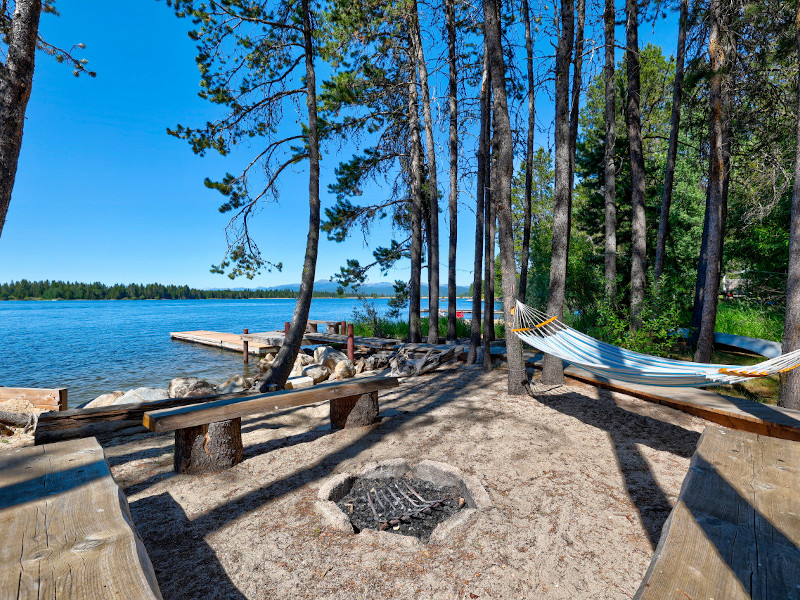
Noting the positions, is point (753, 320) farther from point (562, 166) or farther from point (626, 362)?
point (626, 362)

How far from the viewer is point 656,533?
6.40ft

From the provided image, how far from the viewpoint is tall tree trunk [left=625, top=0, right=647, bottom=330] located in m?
6.18

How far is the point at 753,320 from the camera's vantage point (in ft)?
28.2

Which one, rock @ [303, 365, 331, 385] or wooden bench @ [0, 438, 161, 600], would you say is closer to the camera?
wooden bench @ [0, 438, 161, 600]

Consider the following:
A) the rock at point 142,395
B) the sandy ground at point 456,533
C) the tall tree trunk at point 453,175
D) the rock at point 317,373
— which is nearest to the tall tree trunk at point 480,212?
the tall tree trunk at point 453,175

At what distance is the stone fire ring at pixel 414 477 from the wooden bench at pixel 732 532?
1193 mm

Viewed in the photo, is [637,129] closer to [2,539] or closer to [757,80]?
[757,80]

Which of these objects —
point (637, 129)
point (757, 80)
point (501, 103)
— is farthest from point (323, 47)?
point (757, 80)

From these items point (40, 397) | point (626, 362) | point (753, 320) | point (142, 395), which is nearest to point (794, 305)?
point (626, 362)

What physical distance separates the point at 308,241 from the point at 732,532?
5070 mm

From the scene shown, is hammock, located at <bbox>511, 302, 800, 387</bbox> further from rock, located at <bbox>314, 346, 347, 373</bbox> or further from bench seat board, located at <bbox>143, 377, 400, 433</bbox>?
rock, located at <bbox>314, 346, 347, 373</bbox>

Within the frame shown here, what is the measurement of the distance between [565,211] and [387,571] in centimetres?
441

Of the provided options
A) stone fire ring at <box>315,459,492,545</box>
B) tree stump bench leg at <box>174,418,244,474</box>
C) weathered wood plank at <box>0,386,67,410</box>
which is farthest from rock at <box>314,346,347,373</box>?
stone fire ring at <box>315,459,492,545</box>

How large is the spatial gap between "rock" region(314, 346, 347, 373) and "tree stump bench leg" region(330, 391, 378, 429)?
483 cm
